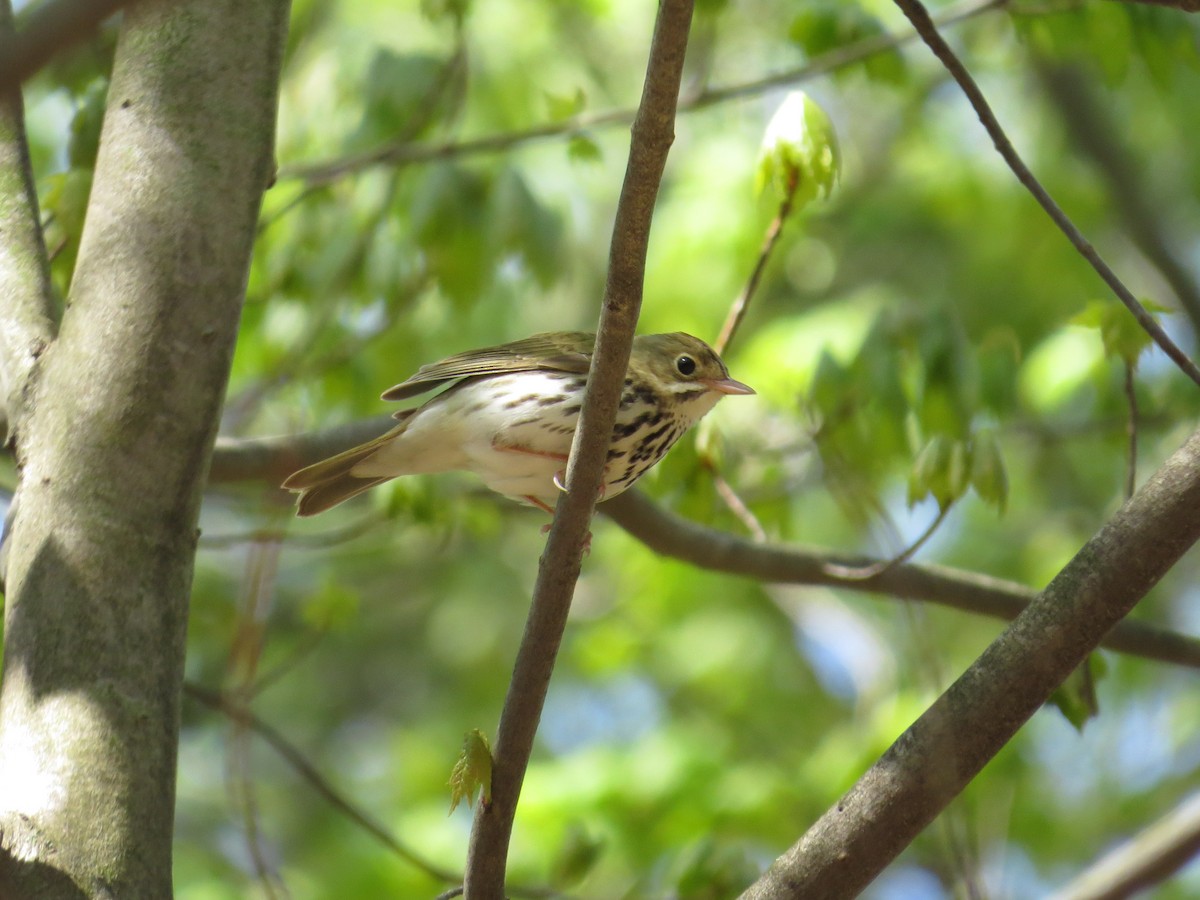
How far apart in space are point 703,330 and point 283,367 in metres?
2.89

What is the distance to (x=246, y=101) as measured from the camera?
3.03m

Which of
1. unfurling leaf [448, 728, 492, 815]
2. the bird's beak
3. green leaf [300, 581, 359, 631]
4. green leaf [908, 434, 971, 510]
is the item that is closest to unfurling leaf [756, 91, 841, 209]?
green leaf [908, 434, 971, 510]

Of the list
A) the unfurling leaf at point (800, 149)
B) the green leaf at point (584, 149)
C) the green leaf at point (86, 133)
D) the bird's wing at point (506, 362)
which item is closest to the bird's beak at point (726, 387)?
the bird's wing at point (506, 362)

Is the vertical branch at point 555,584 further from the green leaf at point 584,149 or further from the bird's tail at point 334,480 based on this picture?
the green leaf at point 584,149

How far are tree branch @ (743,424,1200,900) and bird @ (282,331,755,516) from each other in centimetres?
179

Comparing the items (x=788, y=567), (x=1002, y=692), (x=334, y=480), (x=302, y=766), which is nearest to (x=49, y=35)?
(x=1002, y=692)

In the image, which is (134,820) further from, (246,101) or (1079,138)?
(1079,138)

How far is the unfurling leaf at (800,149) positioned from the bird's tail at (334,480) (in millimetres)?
1433

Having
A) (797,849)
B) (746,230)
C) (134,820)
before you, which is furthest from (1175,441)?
(134,820)

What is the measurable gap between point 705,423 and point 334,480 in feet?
4.13

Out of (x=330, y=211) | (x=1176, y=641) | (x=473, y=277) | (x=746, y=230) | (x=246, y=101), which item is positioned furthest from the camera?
(x=746, y=230)

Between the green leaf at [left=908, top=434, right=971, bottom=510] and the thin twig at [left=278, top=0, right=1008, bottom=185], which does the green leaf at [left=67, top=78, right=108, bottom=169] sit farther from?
the green leaf at [left=908, top=434, right=971, bottom=510]

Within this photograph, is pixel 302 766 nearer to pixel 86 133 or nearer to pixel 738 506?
pixel 738 506

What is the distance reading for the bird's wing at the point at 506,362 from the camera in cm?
449
